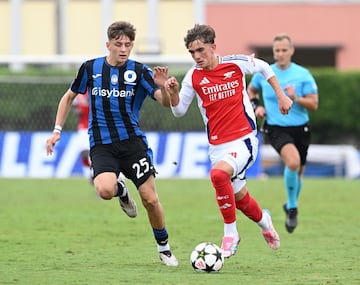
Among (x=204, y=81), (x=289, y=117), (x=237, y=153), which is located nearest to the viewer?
(x=237, y=153)

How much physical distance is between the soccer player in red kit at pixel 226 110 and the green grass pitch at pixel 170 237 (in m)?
0.59

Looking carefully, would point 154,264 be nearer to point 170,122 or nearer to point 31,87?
point 170,122

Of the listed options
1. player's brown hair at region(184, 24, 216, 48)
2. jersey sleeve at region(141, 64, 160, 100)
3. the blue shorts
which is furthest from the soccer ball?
player's brown hair at region(184, 24, 216, 48)

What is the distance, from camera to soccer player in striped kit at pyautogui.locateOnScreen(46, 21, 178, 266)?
9914 mm

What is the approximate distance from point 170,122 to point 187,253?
13.4 meters

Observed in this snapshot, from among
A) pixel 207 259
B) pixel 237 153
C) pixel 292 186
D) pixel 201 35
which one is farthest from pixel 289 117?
pixel 207 259

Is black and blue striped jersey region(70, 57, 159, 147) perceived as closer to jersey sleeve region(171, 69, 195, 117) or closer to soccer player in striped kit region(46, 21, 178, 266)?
soccer player in striped kit region(46, 21, 178, 266)

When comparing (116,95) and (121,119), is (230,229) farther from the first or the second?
(116,95)

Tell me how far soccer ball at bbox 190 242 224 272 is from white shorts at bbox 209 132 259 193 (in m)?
1.02

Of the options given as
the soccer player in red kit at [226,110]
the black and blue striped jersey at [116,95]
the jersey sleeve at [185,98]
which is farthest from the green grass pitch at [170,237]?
the jersey sleeve at [185,98]

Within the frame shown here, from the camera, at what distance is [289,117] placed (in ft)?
44.4

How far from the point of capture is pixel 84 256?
10.7 m

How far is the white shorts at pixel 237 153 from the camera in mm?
10141

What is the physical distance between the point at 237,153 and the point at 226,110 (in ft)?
1.39
